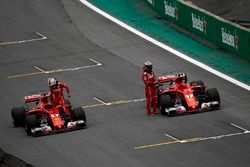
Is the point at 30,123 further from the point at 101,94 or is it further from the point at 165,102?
the point at 101,94

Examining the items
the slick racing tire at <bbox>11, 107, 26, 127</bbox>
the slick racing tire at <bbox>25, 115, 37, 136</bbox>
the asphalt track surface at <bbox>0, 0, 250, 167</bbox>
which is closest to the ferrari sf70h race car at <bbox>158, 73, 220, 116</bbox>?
the asphalt track surface at <bbox>0, 0, 250, 167</bbox>

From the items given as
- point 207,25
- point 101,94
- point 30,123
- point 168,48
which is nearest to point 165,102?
point 101,94

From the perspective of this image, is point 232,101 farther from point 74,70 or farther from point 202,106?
point 74,70

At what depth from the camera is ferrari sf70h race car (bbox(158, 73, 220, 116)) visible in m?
42.9

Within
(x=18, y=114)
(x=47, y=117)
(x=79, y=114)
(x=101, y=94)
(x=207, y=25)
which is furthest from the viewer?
(x=207, y=25)

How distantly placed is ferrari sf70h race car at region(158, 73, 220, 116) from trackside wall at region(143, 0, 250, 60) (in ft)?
26.2

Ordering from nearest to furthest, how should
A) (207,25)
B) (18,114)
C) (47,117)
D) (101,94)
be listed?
(47,117) → (18,114) → (101,94) → (207,25)

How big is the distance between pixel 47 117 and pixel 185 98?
18.5 ft

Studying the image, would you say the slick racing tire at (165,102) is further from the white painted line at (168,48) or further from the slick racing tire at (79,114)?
the white painted line at (168,48)

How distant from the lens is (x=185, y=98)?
43094 millimetres

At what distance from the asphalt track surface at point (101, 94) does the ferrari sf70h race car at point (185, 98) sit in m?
0.35

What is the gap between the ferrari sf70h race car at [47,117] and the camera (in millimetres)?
41406

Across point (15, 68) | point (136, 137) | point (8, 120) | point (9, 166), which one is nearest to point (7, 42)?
point (15, 68)

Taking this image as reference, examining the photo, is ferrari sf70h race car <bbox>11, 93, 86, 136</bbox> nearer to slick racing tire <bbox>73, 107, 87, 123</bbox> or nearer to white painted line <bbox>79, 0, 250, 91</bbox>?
slick racing tire <bbox>73, 107, 87, 123</bbox>
